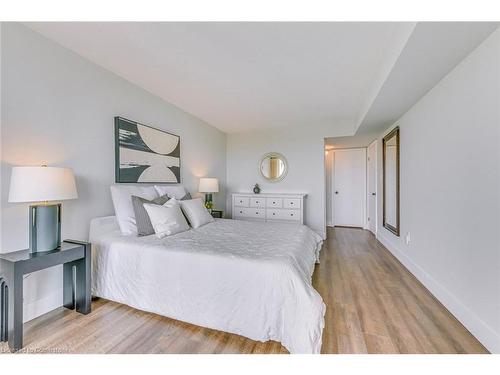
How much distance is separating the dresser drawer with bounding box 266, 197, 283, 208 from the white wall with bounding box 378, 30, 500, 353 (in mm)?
2076

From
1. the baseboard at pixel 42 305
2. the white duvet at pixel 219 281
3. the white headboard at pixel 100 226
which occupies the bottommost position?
the baseboard at pixel 42 305

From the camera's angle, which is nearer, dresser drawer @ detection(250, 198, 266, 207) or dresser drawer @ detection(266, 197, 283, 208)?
dresser drawer @ detection(266, 197, 283, 208)

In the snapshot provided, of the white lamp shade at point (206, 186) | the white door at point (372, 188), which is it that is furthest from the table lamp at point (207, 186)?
the white door at point (372, 188)

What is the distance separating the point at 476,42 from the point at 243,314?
2.43 m

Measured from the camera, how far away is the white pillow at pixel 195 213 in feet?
8.73

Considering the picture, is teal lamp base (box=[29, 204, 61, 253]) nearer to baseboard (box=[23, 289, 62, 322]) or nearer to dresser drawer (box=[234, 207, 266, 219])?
baseboard (box=[23, 289, 62, 322])

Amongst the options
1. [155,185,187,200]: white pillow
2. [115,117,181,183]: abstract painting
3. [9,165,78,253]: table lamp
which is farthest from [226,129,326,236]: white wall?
[9,165,78,253]: table lamp

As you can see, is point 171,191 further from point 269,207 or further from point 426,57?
point 426,57

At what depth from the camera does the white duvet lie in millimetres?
1405

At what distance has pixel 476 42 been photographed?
1506 mm

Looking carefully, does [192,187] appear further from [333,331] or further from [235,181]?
[333,331]

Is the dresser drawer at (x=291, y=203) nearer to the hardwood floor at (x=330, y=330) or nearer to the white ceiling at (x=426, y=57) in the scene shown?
the hardwood floor at (x=330, y=330)

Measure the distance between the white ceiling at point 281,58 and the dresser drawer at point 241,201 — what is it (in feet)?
6.22
